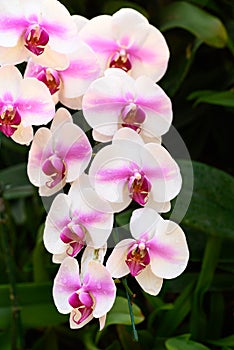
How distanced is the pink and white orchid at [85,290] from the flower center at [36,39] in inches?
5.0

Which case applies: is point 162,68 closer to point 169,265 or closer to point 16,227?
point 169,265

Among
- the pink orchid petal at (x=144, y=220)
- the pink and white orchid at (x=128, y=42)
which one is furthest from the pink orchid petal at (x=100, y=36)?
the pink orchid petal at (x=144, y=220)

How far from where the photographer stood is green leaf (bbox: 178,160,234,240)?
67 cm

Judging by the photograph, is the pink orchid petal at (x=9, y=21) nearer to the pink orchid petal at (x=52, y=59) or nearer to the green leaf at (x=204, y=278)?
the pink orchid petal at (x=52, y=59)

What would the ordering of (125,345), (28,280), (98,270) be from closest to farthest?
(98,270) < (125,345) < (28,280)

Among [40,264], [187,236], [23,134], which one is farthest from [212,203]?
[23,134]

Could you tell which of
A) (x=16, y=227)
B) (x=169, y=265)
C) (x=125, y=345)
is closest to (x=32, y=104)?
(x=169, y=265)

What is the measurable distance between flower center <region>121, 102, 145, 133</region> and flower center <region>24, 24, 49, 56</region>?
0.06 meters

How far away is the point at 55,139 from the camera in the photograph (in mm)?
444

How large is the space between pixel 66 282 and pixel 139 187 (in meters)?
0.07

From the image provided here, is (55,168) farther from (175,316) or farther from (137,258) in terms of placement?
(175,316)

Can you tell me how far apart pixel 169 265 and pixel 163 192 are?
4 centimetres

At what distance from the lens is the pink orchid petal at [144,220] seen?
1.37ft

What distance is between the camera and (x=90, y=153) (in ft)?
1.41
